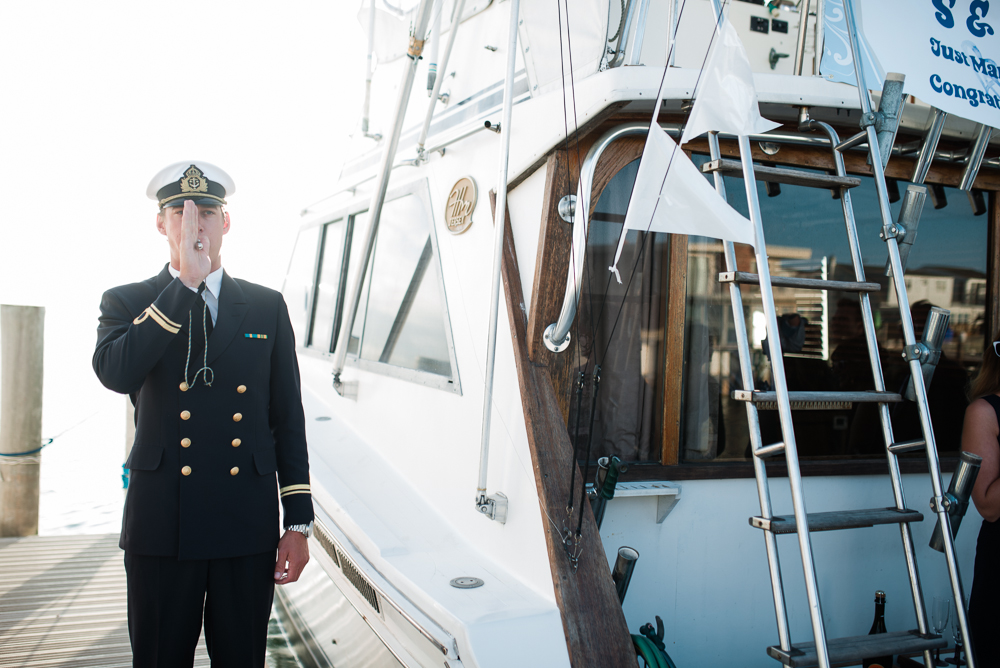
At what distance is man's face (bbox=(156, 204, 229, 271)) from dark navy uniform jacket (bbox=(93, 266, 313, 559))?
8 centimetres

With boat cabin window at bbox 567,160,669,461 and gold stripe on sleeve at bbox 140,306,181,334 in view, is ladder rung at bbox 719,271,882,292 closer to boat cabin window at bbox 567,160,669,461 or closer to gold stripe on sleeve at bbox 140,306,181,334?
boat cabin window at bbox 567,160,669,461

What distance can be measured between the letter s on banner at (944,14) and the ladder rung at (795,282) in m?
1.06

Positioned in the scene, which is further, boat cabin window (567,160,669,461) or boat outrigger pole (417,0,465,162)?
boat outrigger pole (417,0,465,162)

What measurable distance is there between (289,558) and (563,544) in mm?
747

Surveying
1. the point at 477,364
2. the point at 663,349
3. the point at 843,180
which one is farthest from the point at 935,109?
the point at 477,364

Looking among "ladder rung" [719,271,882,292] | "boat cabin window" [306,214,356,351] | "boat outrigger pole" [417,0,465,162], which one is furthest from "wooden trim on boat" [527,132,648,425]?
"boat cabin window" [306,214,356,351]

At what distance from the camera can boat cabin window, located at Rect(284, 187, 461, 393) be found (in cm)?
262

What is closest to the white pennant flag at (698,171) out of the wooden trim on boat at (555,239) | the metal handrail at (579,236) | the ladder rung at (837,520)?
the metal handrail at (579,236)

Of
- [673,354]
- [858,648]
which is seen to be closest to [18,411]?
[673,354]

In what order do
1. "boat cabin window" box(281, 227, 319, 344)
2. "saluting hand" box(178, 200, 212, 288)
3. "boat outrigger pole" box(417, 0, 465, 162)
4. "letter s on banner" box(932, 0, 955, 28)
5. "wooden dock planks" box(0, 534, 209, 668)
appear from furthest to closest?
"boat cabin window" box(281, 227, 319, 344) < "wooden dock planks" box(0, 534, 209, 668) < "boat outrigger pole" box(417, 0, 465, 162) < "letter s on banner" box(932, 0, 955, 28) < "saluting hand" box(178, 200, 212, 288)

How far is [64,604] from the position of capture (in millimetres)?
3902

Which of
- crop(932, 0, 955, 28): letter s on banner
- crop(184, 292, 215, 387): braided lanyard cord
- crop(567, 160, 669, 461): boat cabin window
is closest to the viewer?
crop(184, 292, 215, 387): braided lanyard cord

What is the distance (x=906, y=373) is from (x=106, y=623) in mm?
4144

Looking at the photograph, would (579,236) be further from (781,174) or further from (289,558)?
(289,558)
